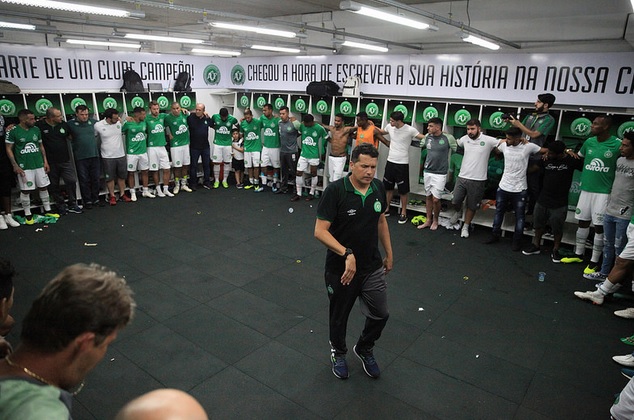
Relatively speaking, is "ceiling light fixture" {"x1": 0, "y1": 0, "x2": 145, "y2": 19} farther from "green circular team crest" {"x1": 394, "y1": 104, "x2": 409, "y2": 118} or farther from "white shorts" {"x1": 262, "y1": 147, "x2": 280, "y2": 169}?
"green circular team crest" {"x1": 394, "y1": 104, "x2": 409, "y2": 118}

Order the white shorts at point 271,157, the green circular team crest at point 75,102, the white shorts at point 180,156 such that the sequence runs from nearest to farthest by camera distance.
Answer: the green circular team crest at point 75,102, the white shorts at point 180,156, the white shorts at point 271,157

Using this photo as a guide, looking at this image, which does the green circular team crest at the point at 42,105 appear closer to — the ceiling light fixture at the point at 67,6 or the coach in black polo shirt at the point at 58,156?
the coach in black polo shirt at the point at 58,156

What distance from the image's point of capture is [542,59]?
268 inches

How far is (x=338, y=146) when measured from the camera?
8117 mm

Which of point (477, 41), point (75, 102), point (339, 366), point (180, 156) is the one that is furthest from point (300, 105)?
point (339, 366)

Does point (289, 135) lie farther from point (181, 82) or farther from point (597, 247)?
point (597, 247)

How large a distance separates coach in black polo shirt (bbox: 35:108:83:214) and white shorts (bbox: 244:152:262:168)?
130 inches

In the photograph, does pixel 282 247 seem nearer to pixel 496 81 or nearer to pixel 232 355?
pixel 232 355

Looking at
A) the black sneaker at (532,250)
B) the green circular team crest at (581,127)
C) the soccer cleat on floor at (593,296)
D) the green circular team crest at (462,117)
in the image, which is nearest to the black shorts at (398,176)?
the green circular team crest at (462,117)

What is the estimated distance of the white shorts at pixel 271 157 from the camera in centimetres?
928

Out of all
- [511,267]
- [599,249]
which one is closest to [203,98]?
[511,267]

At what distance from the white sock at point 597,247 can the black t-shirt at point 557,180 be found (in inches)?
22.2

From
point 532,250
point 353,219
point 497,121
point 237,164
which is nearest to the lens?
point 353,219

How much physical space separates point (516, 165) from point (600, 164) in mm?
1008
